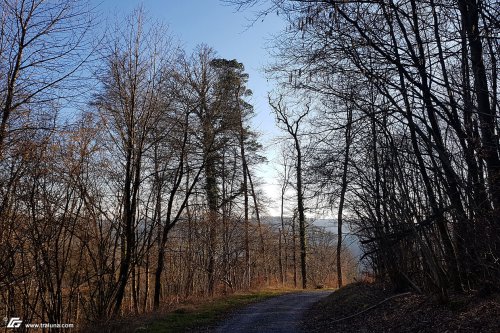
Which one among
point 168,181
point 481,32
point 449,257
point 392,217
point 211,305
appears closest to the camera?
point 481,32

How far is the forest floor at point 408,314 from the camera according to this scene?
Answer: 7.17 meters

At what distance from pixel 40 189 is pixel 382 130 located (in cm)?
917

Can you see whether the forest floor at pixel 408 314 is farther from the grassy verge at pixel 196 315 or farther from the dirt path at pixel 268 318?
the grassy verge at pixel 196 315

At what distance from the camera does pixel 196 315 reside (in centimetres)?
1354

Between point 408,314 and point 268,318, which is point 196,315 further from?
point 408,314

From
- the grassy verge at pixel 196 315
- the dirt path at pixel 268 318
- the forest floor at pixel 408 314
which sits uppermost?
the forest floor at pixel 408 314

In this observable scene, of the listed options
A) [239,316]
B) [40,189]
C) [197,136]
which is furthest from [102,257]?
[197,136]

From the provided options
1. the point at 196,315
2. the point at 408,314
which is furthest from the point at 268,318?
the point at 408,314

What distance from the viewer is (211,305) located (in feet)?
52.5

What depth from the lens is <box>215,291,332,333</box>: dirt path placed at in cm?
Result: 1124

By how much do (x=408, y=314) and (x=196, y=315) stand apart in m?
6.86

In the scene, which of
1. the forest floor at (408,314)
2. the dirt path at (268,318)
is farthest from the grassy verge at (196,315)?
the forest floor at (408,314)

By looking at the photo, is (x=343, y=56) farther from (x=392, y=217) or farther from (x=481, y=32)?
(x=392, y=217)

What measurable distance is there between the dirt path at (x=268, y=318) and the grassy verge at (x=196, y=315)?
1.79 feet
